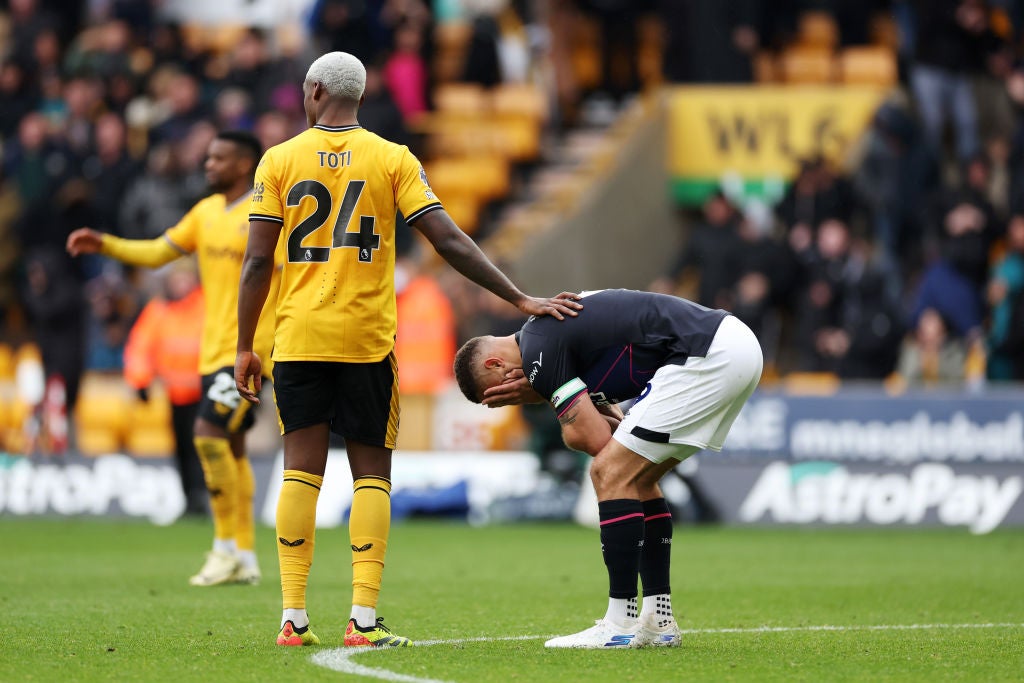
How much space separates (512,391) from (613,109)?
1812 cm

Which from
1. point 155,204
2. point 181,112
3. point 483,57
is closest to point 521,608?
point 155,204

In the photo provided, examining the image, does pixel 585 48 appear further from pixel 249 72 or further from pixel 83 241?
pixel 83 241

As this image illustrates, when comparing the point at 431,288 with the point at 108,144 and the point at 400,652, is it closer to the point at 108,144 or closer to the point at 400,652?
the point at 108,144

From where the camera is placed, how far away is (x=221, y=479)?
10.8m

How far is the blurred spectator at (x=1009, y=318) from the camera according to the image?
673 inches

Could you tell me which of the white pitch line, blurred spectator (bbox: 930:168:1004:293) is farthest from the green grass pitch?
blurred spectator (bbox: 930:168:1004:293)

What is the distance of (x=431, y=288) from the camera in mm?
18594

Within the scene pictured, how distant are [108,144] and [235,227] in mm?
12090

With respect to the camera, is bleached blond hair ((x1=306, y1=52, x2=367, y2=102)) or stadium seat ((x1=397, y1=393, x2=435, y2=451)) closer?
bleached blond hair ((x1=306, y1=52, x2=367, y2=102))

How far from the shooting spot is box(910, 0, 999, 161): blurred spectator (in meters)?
20.2

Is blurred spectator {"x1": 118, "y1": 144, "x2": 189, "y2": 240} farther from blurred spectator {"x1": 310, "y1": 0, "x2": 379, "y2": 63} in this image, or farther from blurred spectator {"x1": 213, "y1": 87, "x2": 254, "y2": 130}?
blurred spectator {"x1": 310, "y1": 0, "x2": 379, "y2": 63}

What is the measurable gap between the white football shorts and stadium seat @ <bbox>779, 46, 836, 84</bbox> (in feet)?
52.9

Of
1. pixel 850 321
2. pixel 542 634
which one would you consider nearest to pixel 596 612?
pixel 542 634

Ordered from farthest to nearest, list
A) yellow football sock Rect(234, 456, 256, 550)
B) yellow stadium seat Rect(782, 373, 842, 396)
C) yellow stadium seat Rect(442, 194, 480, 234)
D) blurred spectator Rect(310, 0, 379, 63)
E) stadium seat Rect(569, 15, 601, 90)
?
stadium seat Rect(569, 15, 601, 90), blurred spectator Rect(310, 0, 379, 63), yellow stadium seat Rect(442, 194, 480, 234), yellow stadium seat Rect(782, 373, 842, 396), yellow football sock Rect(234, 456, 256, 550)
